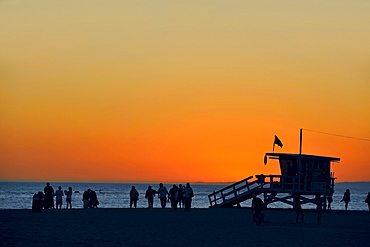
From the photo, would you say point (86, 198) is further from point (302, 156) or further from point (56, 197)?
point (302, 156)

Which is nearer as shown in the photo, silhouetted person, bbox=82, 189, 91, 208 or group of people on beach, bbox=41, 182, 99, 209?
group of people on beach, bbox=41, 182, 99, 209

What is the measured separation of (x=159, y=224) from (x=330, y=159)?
18.8 metres

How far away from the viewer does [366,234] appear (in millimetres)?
27750

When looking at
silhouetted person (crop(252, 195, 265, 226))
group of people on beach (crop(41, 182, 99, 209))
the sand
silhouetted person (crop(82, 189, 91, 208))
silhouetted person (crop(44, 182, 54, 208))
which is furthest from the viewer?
silhouetted person (crop(82, 189, 91, 208))

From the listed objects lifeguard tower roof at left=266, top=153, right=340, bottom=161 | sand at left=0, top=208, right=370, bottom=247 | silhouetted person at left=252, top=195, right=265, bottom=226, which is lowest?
sand at left=0, top=208, right=370, bottom=247

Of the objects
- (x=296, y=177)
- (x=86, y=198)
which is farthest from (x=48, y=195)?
(x=296, y=177)

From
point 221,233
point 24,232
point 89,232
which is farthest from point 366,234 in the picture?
point 24,232

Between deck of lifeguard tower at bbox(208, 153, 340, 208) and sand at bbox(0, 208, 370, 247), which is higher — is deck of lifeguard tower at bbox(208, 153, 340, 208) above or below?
above

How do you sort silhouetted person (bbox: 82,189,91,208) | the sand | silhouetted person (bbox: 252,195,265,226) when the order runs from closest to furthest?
the sand
silhouetted person (bbox: 252,195,265,226)
silhouetted person (bbox: 82,189,91,208)

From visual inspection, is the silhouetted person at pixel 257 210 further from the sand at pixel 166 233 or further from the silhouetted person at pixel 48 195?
the silhouetted person at pixel 48 195

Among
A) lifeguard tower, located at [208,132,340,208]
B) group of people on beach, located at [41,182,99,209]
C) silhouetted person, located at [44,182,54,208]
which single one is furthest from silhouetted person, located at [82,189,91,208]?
lifeguard tower, located at [208,132,340,208]

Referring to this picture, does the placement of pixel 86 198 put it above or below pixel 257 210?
above

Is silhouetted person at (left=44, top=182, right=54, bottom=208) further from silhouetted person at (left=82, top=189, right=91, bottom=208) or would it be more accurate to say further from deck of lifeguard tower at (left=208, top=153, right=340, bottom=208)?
deck of lifeguard tower at (left=208, top=153, right=340, bottom=208)

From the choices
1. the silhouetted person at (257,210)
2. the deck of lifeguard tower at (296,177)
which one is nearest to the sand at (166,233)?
the silhouetted person at (257,210)
